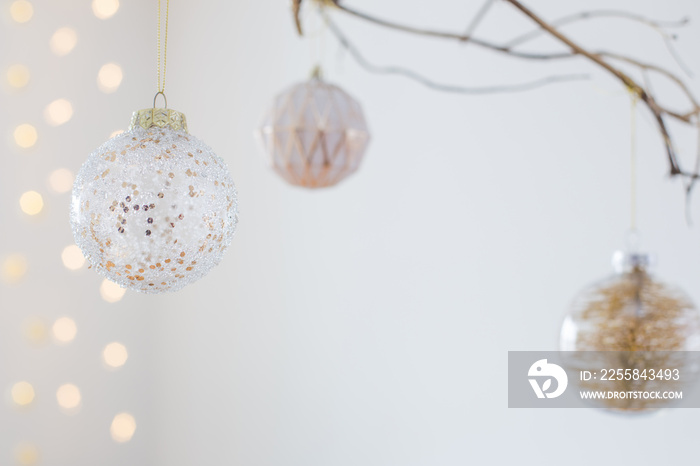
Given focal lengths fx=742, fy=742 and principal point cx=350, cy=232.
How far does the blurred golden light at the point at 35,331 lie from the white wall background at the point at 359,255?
3cm

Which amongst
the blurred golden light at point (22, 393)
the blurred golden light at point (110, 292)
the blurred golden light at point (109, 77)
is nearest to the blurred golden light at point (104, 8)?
the blurred golden light at point (109, 77)

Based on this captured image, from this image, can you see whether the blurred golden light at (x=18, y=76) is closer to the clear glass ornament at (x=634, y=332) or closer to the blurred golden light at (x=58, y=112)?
the blurred golden light at (x=58, y=112)

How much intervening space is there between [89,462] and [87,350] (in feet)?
1.42

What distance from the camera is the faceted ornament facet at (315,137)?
3.02ft

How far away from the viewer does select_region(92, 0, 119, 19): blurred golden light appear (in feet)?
9.53

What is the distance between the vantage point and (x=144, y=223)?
107 cm

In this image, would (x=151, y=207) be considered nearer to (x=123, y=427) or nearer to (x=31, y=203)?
(x=31, y=203)

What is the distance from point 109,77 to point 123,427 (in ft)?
4.56

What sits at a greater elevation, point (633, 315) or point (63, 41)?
point (63, 41)

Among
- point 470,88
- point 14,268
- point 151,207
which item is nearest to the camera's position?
point 151,207

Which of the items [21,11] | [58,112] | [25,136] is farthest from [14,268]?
[21,11]

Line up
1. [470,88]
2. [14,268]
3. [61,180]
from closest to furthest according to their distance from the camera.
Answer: [470,88] < [14,268] < [61,180]

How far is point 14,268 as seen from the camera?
8.78 feet

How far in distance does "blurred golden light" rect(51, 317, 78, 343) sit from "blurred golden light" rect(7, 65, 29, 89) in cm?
88
